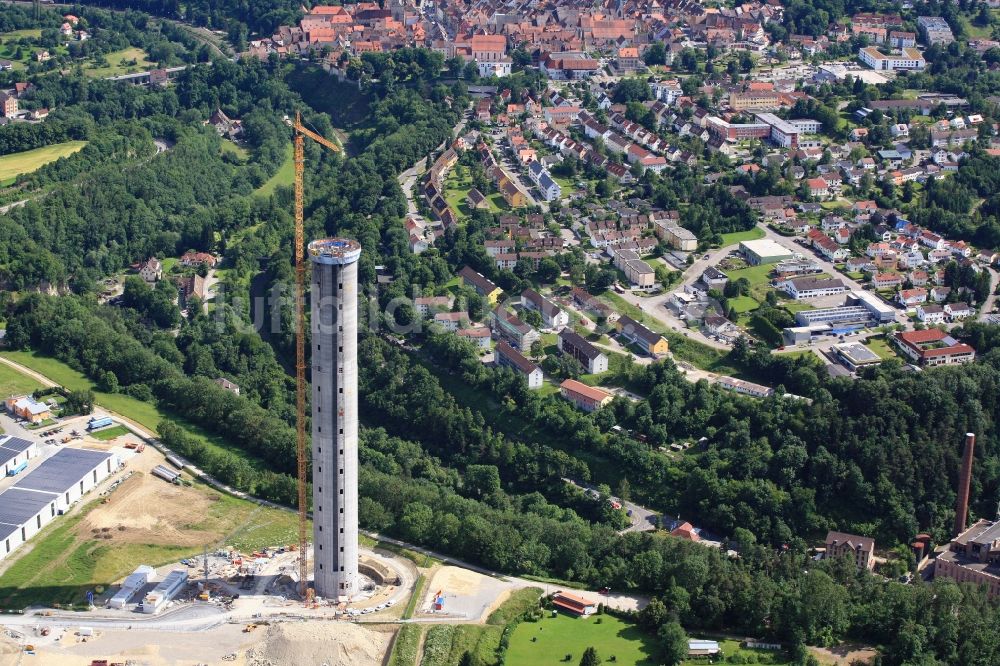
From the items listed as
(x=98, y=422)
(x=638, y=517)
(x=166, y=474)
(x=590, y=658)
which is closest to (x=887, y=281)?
(x=638, y=517)

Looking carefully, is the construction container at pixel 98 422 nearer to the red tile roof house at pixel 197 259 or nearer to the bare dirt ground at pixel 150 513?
the bare dirt ground at pixel 150 513

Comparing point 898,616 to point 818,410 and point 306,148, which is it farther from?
point 306,148

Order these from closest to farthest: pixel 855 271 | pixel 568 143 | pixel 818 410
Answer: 1. pixel 818 410
2. pixel 855 271
3. pixel 568 143

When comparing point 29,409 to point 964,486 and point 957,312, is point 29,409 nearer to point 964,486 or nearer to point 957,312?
point 964,486

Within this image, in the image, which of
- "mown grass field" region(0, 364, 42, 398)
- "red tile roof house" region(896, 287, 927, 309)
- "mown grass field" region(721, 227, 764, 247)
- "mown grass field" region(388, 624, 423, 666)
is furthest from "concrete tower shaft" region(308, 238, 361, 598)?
"mown grass field" region(721, 227, 764, 247)

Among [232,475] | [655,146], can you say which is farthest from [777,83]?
[232,475]

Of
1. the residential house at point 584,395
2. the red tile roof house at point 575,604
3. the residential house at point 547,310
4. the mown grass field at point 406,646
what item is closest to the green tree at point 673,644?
the red tile roof house at point 575,604

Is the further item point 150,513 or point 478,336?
point 478,336

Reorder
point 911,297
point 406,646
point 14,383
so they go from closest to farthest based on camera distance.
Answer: point 406,646, point 14,383, point 911,297
